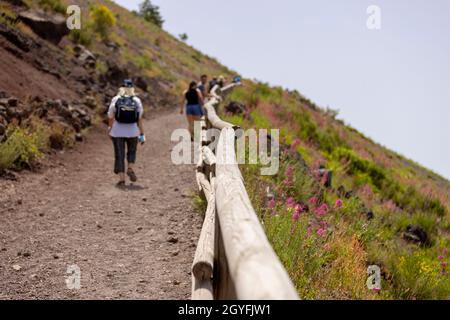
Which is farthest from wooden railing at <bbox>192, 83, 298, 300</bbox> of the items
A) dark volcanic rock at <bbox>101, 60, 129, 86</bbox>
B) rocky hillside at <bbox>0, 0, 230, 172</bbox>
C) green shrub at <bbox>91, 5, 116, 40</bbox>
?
green shrub at <bbox>91, 5, 116, 40</bbox>

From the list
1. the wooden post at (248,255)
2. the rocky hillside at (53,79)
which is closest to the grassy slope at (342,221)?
the wooden post at (248,255)

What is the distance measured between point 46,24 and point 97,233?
13424mm

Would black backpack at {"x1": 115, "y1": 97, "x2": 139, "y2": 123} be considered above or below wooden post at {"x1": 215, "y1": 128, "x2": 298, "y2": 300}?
above

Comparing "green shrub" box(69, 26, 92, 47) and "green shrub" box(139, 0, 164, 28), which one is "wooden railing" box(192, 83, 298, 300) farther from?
"green shrub" box(139, 0, 164, 28)

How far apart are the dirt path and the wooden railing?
106cm

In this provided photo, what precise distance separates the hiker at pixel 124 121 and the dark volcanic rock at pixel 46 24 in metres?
10.0

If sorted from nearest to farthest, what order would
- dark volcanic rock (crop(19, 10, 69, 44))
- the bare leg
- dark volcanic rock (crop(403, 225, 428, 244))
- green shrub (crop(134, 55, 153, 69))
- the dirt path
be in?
1. the dirt path
2. dark volcanic rock (crop(403, 225, 428, 244))
3. the bare leg
4. dark volcanic rock (crop(19, 10, 69, 44))
5. green shrub (crop(134, 55, 153, 69))

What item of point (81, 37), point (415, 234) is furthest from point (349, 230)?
point (81, 37)

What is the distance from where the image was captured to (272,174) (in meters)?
7.91

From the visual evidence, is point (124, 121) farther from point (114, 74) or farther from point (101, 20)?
point (101, 20)

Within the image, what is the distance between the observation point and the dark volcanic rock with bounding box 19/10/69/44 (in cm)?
1627
